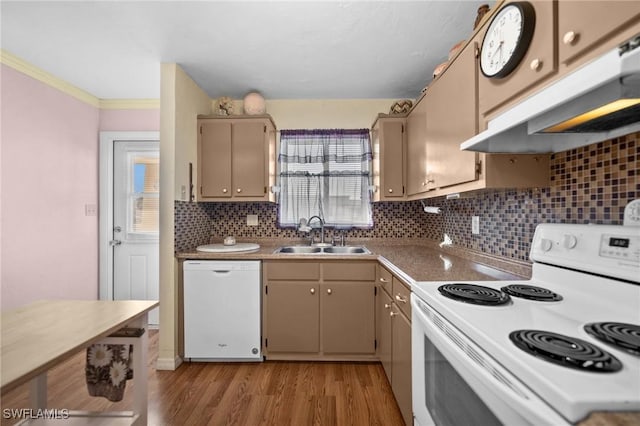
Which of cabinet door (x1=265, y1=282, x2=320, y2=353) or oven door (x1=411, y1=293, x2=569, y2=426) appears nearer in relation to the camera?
oven door (x1=411, y1=293, x2=569, y2=426)

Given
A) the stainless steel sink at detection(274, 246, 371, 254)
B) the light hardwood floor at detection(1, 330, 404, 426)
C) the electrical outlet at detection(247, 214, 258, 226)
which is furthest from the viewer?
the electrical outlet at detection(247, 214, 258, 226)

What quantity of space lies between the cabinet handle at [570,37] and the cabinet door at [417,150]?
1.10 m

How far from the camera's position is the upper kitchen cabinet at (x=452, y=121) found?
1335 millimetres

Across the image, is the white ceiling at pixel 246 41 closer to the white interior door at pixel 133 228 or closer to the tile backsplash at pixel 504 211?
the white interior door at pixel 133 228

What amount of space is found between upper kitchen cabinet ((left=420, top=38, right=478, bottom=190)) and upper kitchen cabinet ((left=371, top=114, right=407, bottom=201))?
24.1 inches

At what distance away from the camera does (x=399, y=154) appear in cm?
253

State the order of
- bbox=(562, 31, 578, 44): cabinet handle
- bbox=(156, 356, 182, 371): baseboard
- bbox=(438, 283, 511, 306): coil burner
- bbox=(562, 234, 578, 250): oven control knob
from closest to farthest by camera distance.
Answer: bbox=(562, 31, 578, 44): cabinet handle → bbox=(438, 283, 511, 306): coil burner → bbox=(562, 234, 578, 250): oven control knob → bbox=(156, 356, 182, 371): baseboard

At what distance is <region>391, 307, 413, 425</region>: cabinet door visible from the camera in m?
1.44

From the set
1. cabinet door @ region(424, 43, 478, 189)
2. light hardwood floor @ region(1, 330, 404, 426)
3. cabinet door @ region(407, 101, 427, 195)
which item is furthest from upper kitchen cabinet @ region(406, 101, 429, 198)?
light hardwood floor @ region(1, 330, 404, 426)

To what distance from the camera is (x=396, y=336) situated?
167 cm

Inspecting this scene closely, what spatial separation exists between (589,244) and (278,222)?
236cm

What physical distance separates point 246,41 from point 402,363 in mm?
2332

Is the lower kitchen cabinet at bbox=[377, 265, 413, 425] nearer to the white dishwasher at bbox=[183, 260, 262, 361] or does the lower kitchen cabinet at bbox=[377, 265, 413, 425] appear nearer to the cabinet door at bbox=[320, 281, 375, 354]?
the cabinet door at bbox=[320, 281, 375, 354]

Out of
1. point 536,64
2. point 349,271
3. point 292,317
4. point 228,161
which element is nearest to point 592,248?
point 536,64
